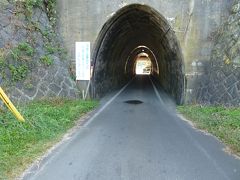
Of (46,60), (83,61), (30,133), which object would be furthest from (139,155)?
(83,61)

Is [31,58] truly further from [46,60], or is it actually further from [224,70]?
[224,70]

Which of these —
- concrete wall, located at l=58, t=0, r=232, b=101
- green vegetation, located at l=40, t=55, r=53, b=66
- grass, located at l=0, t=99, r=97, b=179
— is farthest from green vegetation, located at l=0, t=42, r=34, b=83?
concrete wall, located at l=58, t=0, r=232, b=101

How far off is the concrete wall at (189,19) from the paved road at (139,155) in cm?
361

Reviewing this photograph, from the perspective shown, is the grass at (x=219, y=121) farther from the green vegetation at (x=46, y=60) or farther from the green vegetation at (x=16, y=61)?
the green vegetation at (x=16, y=61)

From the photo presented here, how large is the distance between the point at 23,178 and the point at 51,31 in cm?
796

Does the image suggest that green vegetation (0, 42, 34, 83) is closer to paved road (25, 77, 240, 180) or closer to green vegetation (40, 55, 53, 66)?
green vegetation (40, 55, 53, 66)

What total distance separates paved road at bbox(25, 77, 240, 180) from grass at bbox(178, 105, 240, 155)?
0.29 m

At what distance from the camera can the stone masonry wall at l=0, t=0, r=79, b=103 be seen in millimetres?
9648

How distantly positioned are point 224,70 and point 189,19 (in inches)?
93.0

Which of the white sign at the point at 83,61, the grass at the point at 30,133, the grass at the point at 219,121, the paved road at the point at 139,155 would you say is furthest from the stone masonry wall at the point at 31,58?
the grass at the point at 219,121

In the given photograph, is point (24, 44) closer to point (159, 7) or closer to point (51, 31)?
point (51, 31)

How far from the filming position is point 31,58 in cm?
1028

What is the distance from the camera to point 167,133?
289 inches

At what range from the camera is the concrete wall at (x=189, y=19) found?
11188 mm
